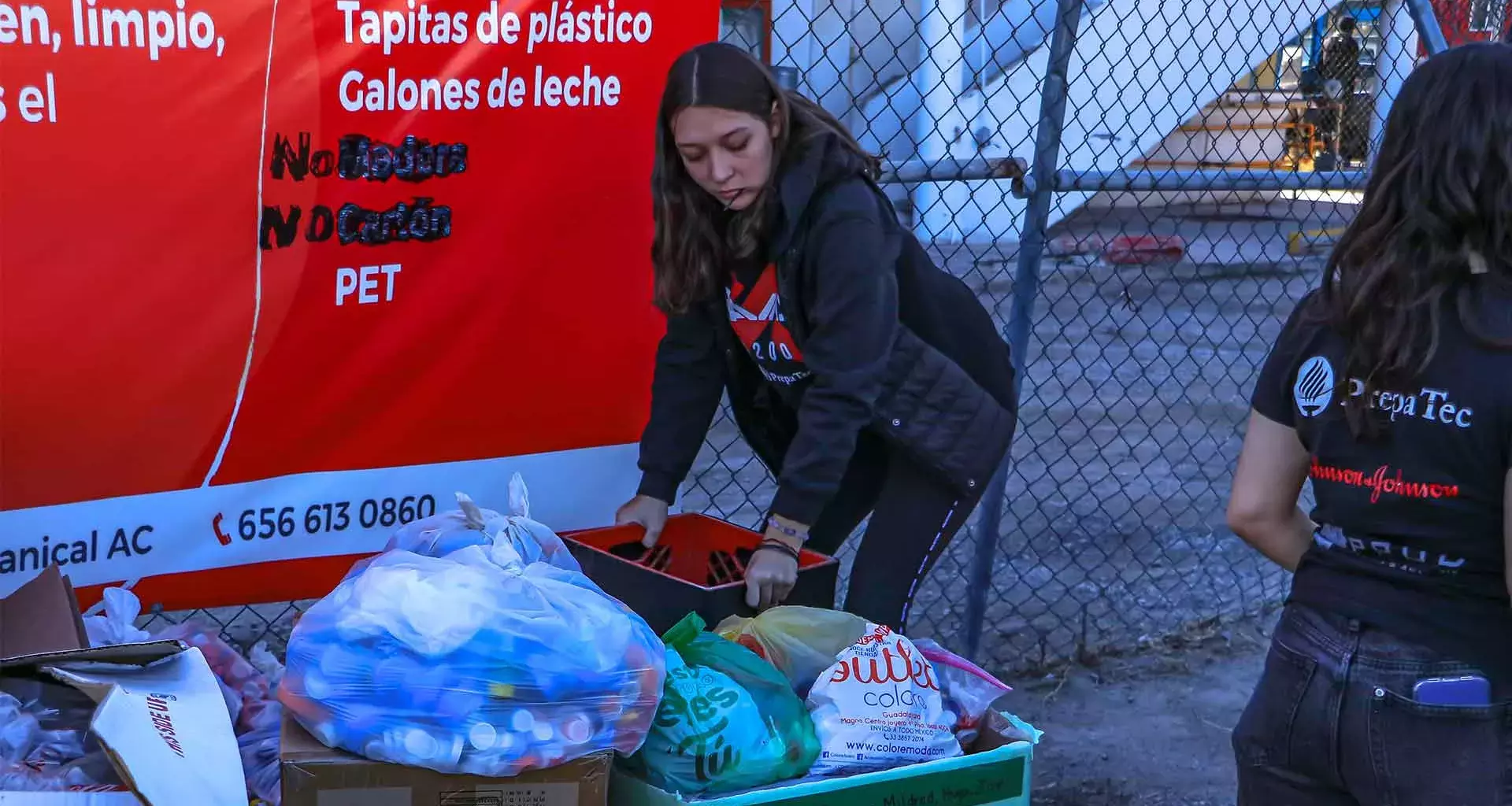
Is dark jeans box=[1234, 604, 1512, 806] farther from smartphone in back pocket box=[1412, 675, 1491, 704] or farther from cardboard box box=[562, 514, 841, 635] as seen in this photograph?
cardboard box box=[562, 514, 841, 635]

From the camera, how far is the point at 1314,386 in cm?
208

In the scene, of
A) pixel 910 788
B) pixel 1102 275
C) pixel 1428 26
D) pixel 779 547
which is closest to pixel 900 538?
pixel 779 547

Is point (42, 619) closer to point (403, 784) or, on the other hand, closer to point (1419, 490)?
point (403, 784)

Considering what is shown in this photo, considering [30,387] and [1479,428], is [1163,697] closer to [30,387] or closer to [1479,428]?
[1479,428]

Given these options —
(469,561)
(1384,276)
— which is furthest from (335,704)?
(1384,276)

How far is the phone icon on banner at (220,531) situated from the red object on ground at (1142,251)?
35.5ft

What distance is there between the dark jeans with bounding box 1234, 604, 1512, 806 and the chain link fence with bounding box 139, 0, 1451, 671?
5.55 ft

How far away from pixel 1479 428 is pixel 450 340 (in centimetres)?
212

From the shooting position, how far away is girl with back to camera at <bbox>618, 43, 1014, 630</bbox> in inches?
108

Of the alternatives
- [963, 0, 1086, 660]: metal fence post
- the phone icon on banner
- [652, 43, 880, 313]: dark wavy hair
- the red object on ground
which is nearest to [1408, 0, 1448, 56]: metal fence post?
[963, 0, 1086, 660]: metal fence post

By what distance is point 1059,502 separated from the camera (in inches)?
241

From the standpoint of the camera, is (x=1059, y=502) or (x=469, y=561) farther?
(x=1059, y=502)

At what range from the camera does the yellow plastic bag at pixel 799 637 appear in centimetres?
256

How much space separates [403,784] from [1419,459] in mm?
1503
